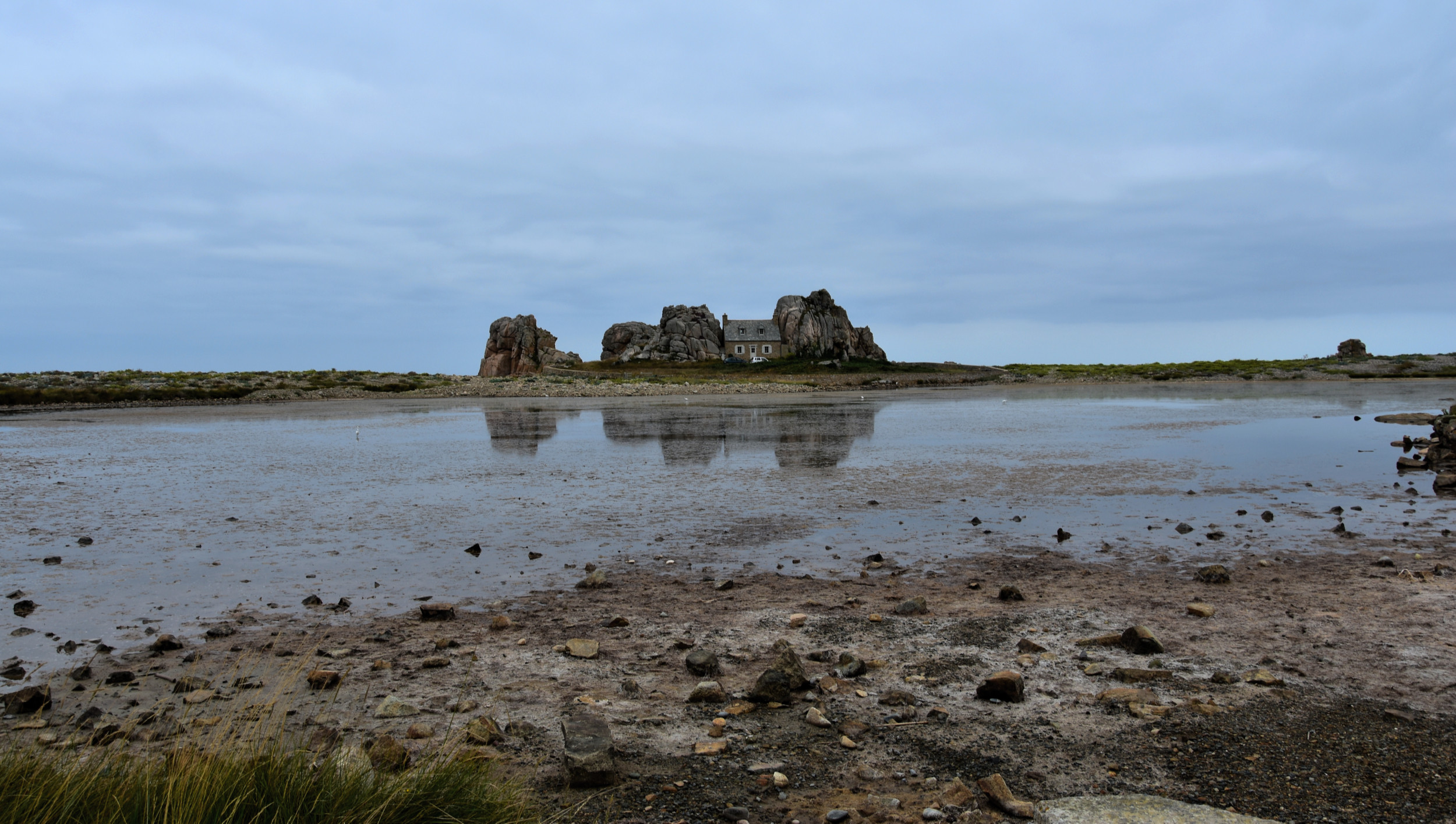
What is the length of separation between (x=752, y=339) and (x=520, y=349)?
37341 millimetres

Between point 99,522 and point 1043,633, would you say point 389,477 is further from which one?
point 1043,633

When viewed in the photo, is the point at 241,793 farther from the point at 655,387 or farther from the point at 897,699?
the point at 655,387

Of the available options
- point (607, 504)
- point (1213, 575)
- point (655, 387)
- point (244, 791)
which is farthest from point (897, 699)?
point (655, 387)

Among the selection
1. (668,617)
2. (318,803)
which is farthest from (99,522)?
(318,803)

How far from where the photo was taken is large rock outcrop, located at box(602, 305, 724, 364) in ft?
404

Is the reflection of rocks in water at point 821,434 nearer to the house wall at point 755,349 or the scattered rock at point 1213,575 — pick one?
the scattered rock at point 1213,575

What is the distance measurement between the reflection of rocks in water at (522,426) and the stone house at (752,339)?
82652 mm

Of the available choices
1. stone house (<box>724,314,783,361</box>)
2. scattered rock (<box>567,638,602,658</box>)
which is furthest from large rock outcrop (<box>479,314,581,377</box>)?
scattered rock (<box>567,638,602,658</box>)

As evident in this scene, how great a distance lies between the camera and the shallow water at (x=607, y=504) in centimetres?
859

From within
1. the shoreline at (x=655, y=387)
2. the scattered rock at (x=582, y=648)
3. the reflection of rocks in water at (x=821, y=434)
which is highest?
the shoreline at (x=655, y=387)

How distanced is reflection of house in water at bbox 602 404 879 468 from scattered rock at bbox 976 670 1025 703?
40.7ft

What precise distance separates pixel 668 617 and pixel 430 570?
134 inches

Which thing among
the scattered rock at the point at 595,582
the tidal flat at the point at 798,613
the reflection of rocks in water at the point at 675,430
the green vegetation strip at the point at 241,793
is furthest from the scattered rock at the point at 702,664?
the reflection of rocks in water at the point at 675,430

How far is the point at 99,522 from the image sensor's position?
11406 mm
